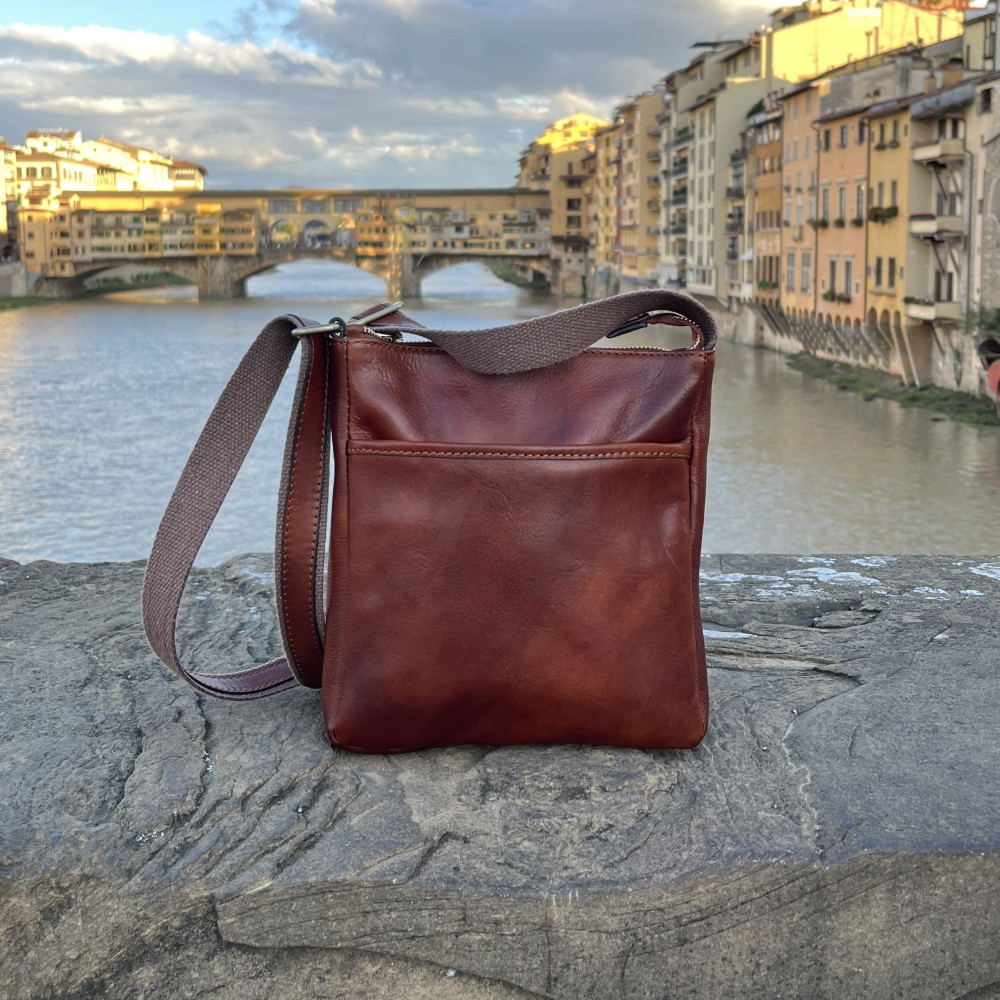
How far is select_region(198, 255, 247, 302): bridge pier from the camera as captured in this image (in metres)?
50.3

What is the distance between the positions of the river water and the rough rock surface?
A: 977 centimetres

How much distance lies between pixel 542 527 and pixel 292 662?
25cm

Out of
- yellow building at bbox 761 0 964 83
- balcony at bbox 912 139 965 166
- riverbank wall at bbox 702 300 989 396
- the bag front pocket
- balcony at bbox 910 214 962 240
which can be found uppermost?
yellow building at bbox 761 0 964 83

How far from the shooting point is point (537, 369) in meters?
1.08

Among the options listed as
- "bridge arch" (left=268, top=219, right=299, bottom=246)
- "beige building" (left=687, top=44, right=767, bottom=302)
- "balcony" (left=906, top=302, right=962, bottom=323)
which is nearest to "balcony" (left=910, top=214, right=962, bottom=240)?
"balcony" (left=906, top=302, right=962, bottom=323)

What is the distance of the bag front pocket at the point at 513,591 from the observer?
1.06m

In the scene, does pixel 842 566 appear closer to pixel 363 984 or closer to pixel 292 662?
pixel 292 662

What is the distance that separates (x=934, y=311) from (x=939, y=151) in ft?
6.01

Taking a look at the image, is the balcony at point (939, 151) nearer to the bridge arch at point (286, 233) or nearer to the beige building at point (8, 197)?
the beige building at point (8, 197)

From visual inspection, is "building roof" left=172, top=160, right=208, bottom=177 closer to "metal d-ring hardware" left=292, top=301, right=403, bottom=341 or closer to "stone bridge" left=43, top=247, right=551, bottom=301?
"stone bridge" left=43, top=247, right=551, bottom=301

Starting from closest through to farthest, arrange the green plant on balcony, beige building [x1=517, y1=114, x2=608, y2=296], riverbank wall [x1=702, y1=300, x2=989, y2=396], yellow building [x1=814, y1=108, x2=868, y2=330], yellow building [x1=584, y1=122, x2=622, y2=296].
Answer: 1. riverbank wall [x1=702, y1=300, x2=989, y2=396]
2. the green plant on balcony
3. yellow building [x1=814, y1=108, x2=868, y2=330]
4. yellow building [x1=584, y1=122, x2=622, y2=296]
5. beige building [x1=517, y1=114, x2=608, y2=296]

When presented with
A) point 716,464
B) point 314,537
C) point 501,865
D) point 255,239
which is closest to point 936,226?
point 716,464

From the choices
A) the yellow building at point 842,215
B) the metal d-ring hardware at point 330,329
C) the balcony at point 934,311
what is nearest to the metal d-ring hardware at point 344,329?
the metal d-ring hardware at point 330,329

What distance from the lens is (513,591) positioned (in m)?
1.06
